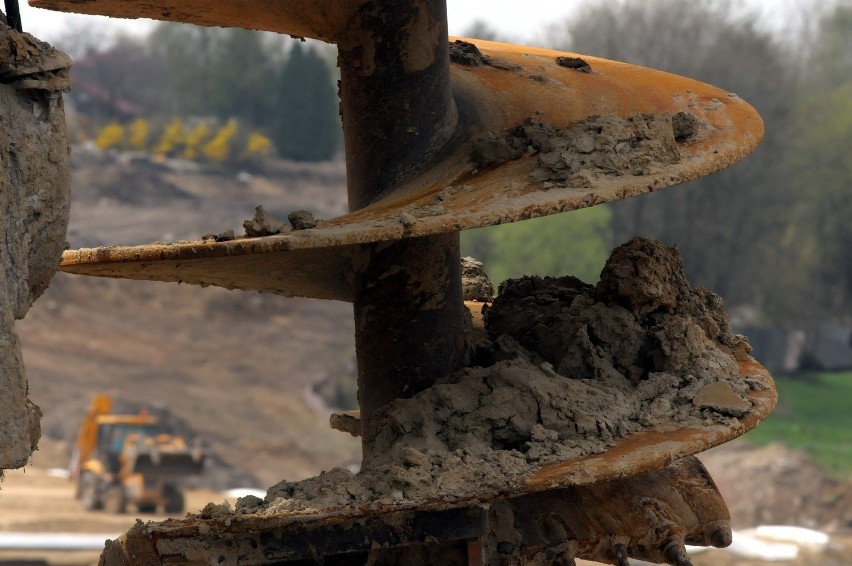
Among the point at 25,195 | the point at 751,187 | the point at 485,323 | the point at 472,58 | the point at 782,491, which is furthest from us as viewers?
the point at 751,187

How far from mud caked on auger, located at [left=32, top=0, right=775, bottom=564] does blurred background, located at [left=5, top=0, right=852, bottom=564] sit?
51.7 ft

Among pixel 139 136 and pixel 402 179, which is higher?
pixel 139 136

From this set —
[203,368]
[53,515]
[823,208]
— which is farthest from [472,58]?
[823,208]

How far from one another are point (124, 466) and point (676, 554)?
16387 mm

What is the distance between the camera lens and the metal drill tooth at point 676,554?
13.3 ft

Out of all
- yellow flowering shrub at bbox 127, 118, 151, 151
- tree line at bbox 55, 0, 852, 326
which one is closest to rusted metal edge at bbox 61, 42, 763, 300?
tree line at bbox 55, 0, 852, 326

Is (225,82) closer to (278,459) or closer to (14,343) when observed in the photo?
(278,459)

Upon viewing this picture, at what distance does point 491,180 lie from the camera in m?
3.72

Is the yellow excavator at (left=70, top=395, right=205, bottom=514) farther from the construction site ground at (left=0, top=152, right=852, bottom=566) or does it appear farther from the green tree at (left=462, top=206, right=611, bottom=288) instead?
the green tree at (left=462, top=206, right=611, bottom=288)

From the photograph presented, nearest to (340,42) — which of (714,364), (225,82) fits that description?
(714,364)

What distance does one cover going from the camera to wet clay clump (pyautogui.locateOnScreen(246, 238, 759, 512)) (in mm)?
3352

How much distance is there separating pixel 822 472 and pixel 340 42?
22.9m

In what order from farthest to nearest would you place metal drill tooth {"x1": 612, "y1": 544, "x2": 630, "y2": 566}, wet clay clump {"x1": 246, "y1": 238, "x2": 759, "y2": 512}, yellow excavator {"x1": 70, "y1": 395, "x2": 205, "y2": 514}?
yellow excavator {"x1": 70, "y1": 395, "x2": 205, "y2": 514} → metal drill tooth {"x1": 612, "y1": 544, "x2": 630, "y2": 566} → wet clay clump {"x1": 246, "y1": 238, "x2": 759, "y2": 512}

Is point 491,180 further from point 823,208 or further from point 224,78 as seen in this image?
point 224,78
